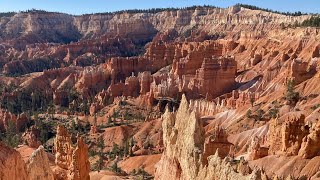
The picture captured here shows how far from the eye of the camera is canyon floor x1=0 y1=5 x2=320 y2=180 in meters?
25.7

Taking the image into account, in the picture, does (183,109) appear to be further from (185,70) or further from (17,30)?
(17,30)

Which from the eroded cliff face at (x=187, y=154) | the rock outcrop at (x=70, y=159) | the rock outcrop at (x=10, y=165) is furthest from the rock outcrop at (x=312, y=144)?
the rock outcrop at (x=10, y=165)

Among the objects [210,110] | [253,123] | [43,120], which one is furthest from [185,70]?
[253,123]

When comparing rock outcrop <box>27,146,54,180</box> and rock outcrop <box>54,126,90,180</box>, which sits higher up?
rock outcrop <box>27,146,54,180</box>

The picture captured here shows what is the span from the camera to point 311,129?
33562 mm

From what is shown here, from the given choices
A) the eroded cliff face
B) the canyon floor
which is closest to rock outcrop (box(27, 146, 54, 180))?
the canyon floor

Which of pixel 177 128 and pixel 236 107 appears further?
pixel 236 107

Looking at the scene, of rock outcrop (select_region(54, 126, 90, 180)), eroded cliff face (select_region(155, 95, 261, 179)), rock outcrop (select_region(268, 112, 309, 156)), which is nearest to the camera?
eroded cliff face (select_region(155, 95, 261, 179))

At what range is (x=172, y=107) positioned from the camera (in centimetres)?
7344

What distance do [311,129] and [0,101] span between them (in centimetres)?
7100

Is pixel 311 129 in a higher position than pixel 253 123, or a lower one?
higher

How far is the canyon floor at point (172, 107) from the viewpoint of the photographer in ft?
84.4

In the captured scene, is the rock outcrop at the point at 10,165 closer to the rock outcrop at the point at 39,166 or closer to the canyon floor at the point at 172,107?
the canyon floor at the point at 172,107

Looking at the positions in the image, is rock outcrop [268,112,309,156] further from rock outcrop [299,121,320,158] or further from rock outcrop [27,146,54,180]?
rock outcrop [27,146,54,180]
